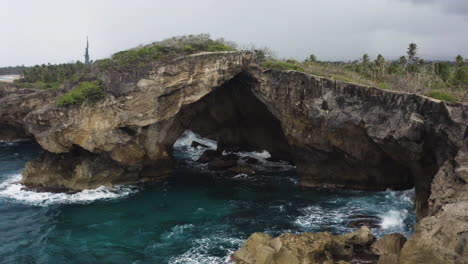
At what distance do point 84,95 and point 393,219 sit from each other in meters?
23.8

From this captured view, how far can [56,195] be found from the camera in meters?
27.5

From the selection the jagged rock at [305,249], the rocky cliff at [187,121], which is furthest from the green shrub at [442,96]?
the jagged rock at [305,249]

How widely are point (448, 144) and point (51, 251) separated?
846 inches

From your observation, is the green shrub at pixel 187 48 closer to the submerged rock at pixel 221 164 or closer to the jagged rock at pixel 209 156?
the submerged rock at pixel 221 164

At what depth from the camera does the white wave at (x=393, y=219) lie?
70.9ft

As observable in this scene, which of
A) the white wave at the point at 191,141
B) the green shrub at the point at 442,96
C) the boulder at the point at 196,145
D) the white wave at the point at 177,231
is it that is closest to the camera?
the white wave at the point at 177,231

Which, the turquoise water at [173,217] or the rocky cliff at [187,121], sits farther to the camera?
the rocky cliff at [187,121]

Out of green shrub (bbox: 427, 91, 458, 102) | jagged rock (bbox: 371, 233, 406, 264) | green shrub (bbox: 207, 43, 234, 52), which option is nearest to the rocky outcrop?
green shrub (bbox: 207, 43, 234, 52)

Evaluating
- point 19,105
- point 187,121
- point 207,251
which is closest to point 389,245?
point 207,251

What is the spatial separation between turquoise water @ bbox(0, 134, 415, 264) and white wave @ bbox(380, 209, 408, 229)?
60 millimetres

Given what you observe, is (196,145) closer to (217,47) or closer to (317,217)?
(217,47)

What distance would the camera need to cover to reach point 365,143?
25938 mm

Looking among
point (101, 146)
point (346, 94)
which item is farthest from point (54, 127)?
point (346, 94)

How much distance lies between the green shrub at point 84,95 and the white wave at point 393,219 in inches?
873
